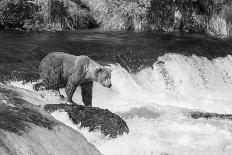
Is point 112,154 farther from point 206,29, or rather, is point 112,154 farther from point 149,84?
point 206,29

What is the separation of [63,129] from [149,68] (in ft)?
28.2

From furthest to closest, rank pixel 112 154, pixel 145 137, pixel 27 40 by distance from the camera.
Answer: pixel 27 40, pixel 145 137, pixel 112 154

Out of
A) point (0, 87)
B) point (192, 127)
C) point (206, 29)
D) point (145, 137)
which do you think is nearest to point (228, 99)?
point (192, 127)

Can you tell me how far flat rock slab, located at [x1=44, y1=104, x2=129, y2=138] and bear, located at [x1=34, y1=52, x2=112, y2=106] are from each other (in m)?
1.56

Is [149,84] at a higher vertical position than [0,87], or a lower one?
lower

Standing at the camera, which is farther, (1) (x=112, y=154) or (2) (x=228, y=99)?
(2) (x=228, y=99)

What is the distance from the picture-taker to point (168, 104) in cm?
1325

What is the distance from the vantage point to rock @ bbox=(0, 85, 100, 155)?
6.14 metres

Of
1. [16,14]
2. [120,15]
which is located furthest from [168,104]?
[120,15]

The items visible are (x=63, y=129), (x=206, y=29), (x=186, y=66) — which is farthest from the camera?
(x=206, y=29)

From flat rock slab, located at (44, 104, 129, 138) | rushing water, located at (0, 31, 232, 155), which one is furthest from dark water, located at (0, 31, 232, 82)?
flat rock slab, located at (44, 104, 129, 138)

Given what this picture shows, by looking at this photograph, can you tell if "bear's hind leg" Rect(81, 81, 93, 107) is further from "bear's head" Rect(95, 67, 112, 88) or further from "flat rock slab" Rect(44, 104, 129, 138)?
"flat rock slab" Rect(44, 104, 129, 138)

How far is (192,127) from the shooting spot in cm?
998

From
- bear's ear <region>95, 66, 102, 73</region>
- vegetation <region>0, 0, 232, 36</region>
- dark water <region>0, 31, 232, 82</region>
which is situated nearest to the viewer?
bear's ear <region>95, 66, 102, 73</region>
